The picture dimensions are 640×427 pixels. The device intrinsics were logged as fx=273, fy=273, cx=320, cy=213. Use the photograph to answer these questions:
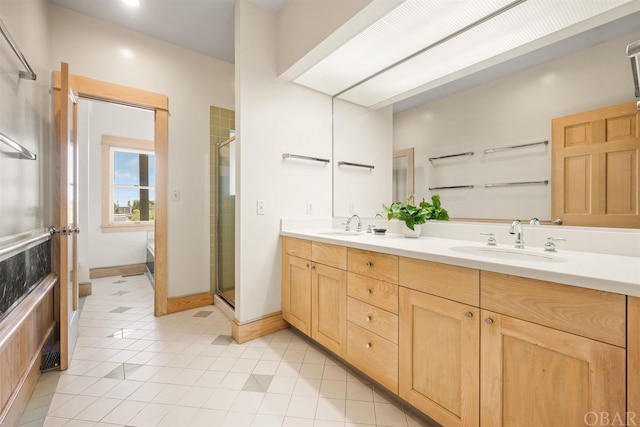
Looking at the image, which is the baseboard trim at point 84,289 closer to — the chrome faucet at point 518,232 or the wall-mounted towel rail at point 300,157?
the wall-mounted towel rail at point 300,157

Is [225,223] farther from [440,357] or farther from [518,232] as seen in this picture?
[518,232]

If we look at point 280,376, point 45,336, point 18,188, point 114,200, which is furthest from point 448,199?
point 114,200

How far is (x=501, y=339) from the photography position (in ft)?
3.08

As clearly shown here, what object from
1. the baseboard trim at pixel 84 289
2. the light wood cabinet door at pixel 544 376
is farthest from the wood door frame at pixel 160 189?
the light wood cabinet door at pixel 544 376

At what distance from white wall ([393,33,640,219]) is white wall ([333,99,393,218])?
0.84 feet

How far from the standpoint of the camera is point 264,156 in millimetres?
2111

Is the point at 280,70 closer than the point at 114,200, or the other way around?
the point at 280,70

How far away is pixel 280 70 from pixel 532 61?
1.64m

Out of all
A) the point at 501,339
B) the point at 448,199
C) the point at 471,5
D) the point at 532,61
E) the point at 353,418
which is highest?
A: the point at 471,5

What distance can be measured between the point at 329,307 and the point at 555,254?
3.90ft

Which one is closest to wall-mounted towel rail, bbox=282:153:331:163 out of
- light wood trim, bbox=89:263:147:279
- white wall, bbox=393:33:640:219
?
white wall, bbox=393:33:640:219

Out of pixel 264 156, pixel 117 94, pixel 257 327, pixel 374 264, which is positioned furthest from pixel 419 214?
pixel 117 94

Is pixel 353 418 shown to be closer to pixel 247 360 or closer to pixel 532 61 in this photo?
pixel 247 360

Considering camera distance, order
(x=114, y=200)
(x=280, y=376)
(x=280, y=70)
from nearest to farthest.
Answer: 1. (x=280, y=376)
2. (x=280, y=70)
3. (x=114, y=200)
